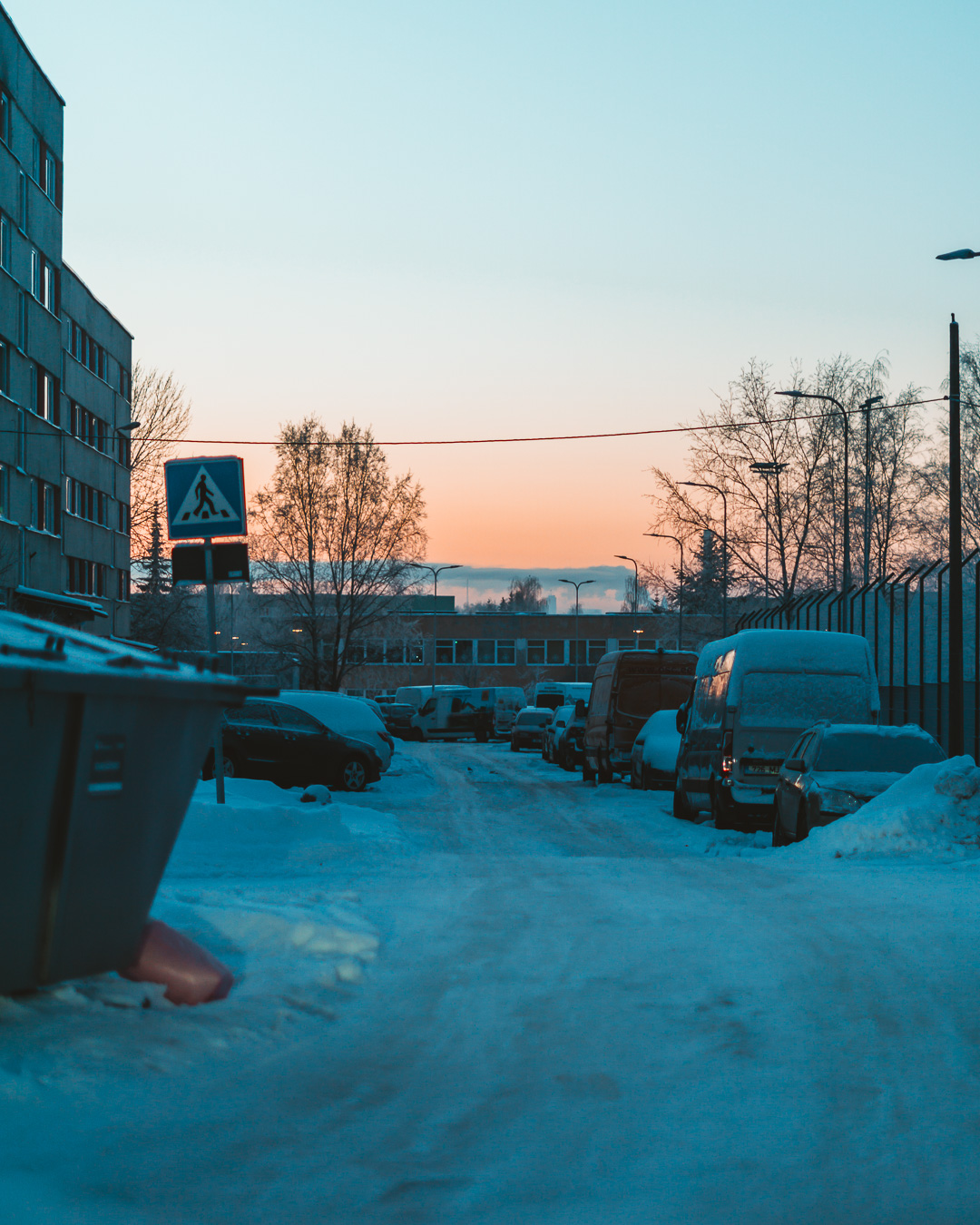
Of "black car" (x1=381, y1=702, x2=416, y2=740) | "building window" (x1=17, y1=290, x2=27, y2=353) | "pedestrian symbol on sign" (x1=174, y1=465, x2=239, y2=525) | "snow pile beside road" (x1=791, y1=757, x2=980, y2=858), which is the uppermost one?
"building window" (x1=17, y1=290, x2=27, y2=353)

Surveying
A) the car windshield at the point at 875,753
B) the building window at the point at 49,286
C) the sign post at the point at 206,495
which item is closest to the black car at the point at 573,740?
the car windshield at the point at 875,753

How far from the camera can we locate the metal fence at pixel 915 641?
2450 centimetres

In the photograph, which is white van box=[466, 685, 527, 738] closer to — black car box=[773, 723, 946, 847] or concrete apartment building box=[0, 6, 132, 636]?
concrete apartment building box=[0, 6, 132, 636]

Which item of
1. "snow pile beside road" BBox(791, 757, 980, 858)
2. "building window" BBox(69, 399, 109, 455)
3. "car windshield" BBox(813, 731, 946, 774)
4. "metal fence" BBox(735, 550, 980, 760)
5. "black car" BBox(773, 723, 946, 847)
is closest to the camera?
"snow pile beside road" BBox(791, 757, 980, 858)

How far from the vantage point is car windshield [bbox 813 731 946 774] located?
46.7 feet

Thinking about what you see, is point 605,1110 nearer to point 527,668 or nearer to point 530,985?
point 530,985

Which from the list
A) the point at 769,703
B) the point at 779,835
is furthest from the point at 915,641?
the point at 779,835

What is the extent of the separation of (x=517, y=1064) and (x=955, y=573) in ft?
60.4

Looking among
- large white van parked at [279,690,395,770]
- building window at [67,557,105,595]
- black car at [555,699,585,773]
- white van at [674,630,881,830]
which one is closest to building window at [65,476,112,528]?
building window at [67,557,105,595]

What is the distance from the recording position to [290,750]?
2362 cm

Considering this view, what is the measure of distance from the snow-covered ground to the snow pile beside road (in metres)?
2.50

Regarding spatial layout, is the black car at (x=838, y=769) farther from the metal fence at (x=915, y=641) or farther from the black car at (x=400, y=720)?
the black car at (x=400, y=720)

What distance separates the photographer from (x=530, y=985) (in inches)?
235

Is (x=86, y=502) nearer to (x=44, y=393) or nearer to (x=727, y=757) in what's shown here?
(x=44, y=393)
